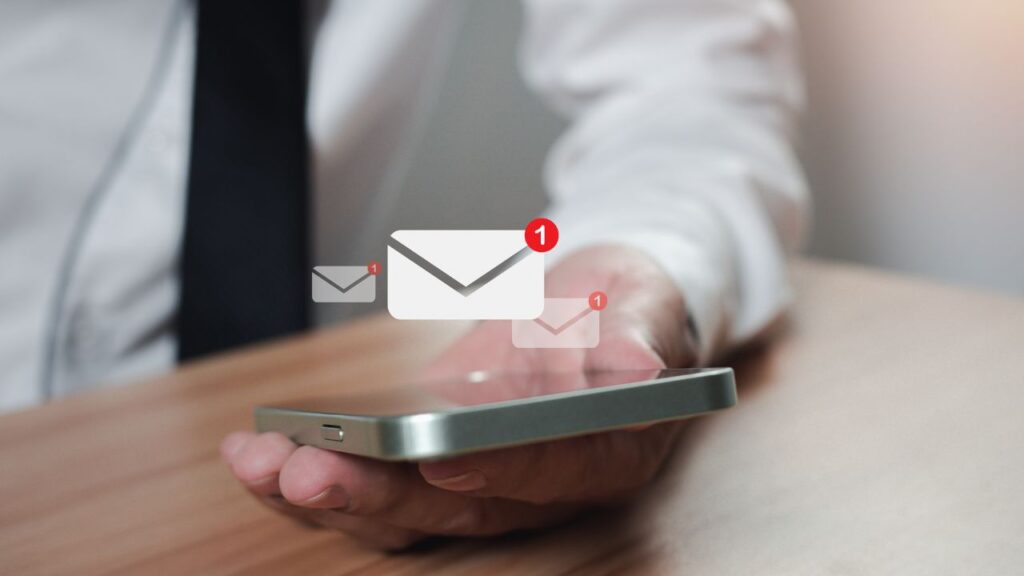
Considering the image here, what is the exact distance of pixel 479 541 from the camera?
237mm

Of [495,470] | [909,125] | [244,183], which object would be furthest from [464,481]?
[909,125]

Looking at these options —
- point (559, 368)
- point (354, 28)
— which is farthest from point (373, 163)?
point (559, 368)

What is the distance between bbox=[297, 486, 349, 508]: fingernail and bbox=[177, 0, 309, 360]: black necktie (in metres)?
0.23

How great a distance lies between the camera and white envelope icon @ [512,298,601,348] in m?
0.24

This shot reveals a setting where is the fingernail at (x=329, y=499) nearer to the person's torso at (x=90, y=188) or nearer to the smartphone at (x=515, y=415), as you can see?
the smartphone at (x=515, y=415)

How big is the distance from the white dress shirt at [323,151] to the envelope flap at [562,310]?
0.10m

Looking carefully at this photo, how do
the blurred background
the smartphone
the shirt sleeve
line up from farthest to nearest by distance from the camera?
the blurred background → the shirt sleeve → the smartphone

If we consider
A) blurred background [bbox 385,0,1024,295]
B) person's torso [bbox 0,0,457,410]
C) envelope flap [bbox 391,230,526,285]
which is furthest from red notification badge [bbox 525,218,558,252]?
blurred background [bbox 385,0,1024,295]

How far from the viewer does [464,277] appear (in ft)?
0.80

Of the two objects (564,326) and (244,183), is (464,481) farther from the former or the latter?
(244,183)

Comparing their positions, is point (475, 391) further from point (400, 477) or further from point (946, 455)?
point (946, 455)

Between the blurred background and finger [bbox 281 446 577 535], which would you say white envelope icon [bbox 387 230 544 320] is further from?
the blurred background

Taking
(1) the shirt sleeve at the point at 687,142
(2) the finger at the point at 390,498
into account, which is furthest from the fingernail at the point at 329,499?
(1) the shirt sleeve at the point at 687,142

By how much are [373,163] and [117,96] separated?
0.15m
